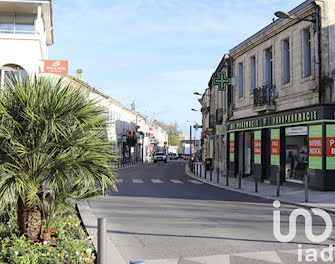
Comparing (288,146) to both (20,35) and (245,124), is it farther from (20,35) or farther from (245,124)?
(20,35)

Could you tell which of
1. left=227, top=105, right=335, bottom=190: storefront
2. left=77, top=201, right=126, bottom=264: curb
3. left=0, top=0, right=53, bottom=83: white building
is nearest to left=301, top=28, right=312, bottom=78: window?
left=227, top=105, right=335, bottom=190: storefront

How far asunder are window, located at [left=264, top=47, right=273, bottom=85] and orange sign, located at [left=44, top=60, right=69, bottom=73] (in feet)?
36.2

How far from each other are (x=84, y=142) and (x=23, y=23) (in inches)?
759

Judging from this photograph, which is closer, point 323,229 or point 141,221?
point 323,229

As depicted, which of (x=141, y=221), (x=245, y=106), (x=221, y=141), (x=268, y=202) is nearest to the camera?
(x=141, y=221)

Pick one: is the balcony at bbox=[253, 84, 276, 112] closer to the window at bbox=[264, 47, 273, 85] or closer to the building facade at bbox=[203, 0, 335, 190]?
the building facade at bbox=[203, 0, 335, 190]

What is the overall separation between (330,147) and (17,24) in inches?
695

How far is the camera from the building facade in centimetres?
1761

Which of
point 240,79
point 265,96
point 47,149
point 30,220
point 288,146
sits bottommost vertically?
point 30,220

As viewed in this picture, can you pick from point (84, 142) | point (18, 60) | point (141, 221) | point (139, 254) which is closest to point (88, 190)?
point (84, 142)

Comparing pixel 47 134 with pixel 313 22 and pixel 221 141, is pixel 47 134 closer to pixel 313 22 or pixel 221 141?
pixel 313 22

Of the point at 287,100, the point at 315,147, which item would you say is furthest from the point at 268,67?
the point at 315,147

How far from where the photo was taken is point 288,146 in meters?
21.0

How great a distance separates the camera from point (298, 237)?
790 cm
